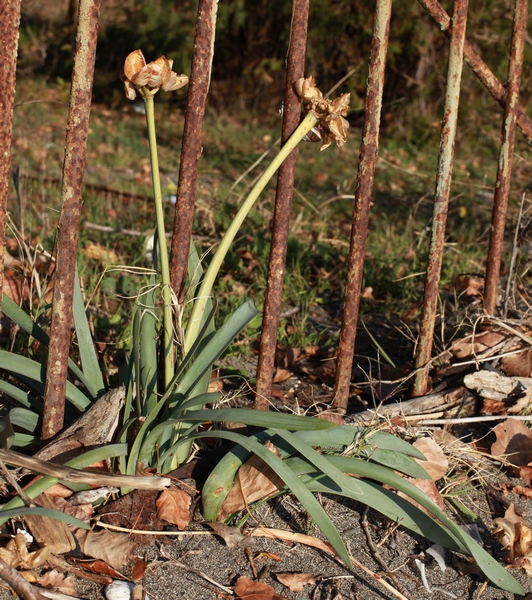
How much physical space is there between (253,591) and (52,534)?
1.44ft

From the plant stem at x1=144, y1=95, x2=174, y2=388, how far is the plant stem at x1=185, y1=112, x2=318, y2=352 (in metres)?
0.05

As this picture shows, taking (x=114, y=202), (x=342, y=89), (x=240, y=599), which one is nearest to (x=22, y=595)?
(x=240, y=599)

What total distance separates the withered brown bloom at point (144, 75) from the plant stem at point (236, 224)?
30 centimetres

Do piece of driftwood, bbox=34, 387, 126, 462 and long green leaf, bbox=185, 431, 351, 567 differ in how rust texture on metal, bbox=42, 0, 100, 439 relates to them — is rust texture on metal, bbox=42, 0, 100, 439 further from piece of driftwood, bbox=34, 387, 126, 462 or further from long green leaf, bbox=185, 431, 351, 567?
long green leaf, bbox=185, 431, 351, 567

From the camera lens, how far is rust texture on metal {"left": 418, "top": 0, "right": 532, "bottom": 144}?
2.06m

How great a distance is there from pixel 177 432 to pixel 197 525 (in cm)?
22

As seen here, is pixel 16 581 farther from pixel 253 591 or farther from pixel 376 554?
pixel 376 554

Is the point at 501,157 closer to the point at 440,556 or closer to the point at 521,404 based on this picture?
the point at 521,404

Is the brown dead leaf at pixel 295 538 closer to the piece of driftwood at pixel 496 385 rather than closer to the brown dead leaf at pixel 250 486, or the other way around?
the brown dead leaf at pixel 250 486

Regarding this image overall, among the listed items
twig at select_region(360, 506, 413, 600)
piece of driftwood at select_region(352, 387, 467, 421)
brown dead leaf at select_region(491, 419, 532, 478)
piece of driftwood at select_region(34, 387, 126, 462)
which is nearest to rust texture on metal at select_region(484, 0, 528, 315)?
piece of driftwood at select_region(352, 387, 467, 421)

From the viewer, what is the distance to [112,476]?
156 centimetres

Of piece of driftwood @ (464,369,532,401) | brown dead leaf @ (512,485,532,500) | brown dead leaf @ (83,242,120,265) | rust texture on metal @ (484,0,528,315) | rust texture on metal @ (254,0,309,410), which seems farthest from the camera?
brown dead leaf @ (83,242,120,265)

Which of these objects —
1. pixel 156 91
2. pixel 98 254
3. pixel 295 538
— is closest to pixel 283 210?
pixel 156 91

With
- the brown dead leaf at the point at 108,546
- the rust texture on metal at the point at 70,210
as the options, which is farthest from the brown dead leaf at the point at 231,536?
the rust texture on metal at the point at 70,210
